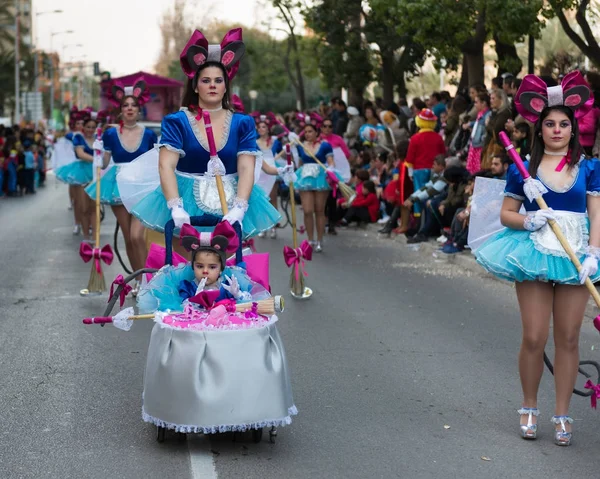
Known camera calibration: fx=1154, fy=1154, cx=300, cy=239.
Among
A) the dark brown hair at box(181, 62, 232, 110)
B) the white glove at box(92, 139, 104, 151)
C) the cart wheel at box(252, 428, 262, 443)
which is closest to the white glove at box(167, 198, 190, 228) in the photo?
the dark brown hair at box(181, 62, 232, 110)

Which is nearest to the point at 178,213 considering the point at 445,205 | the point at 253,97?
the point at 445,205

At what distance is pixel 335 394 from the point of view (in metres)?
7.44

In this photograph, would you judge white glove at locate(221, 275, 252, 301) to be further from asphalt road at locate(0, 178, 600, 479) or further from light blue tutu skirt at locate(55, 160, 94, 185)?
light blue tutu skirt at locate(55, 160, 94, 185)

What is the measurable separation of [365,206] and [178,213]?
1427cm

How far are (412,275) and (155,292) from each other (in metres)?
8.03

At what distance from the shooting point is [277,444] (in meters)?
6.22

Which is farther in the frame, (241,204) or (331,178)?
(331,178)

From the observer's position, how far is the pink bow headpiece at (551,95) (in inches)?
252

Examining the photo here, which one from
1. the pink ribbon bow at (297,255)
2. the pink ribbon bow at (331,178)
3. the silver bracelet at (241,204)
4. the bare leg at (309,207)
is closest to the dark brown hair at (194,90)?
the silver bracelet at (241,204)

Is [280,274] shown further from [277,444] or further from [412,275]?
[277,444]

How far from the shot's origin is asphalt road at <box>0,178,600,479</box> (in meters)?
5.88

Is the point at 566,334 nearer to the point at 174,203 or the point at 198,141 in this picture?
the point at 174,203

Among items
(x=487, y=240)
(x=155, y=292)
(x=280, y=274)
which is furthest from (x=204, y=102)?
(x=280, y=274)

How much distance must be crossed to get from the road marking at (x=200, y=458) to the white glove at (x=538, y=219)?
2.11 meters
